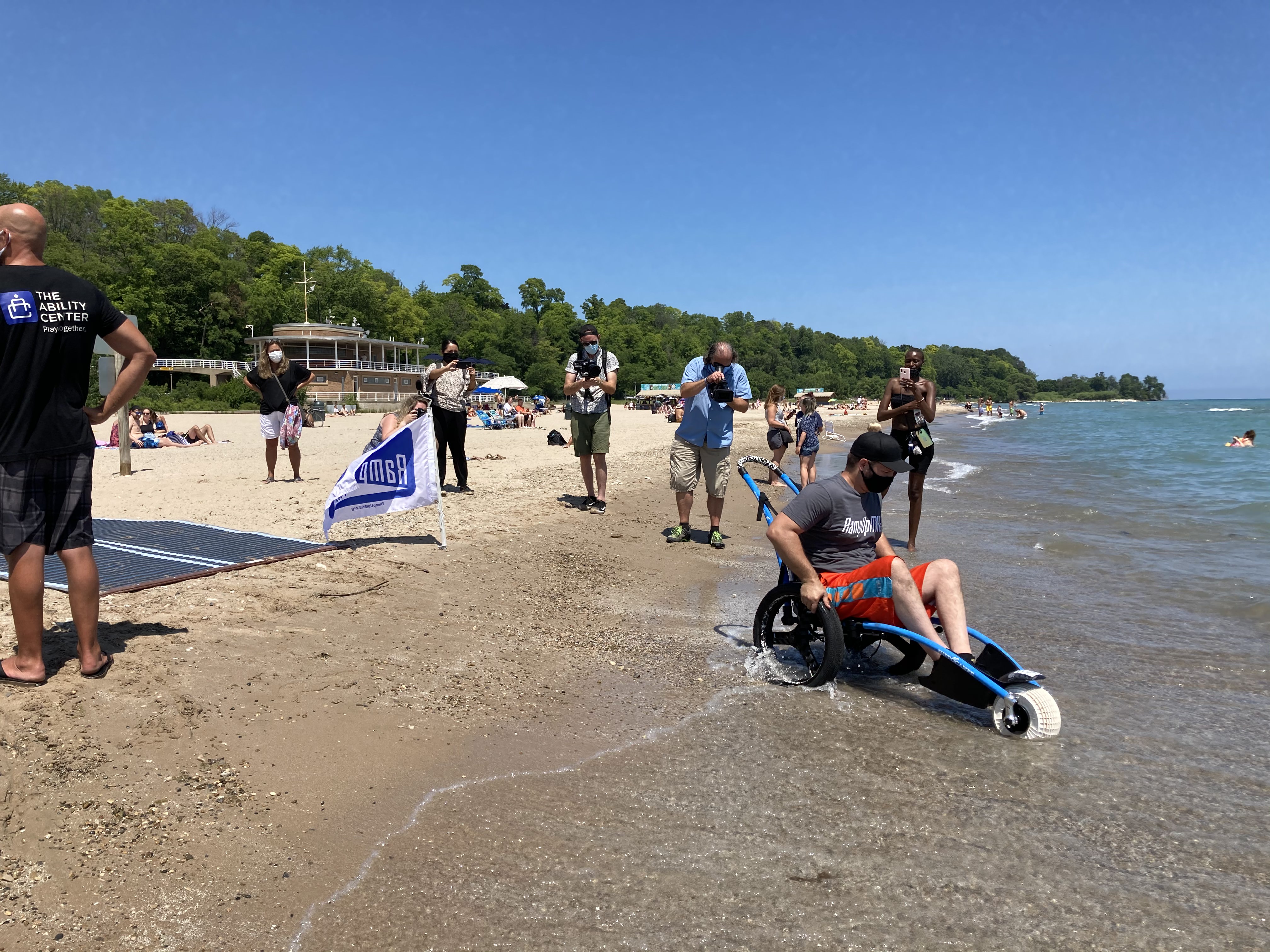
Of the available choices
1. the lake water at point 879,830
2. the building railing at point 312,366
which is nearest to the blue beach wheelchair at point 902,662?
the lake water at point 879,830

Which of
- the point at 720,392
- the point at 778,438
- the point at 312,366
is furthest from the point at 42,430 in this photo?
the point at 312,366

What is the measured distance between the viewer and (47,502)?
10.9 ft

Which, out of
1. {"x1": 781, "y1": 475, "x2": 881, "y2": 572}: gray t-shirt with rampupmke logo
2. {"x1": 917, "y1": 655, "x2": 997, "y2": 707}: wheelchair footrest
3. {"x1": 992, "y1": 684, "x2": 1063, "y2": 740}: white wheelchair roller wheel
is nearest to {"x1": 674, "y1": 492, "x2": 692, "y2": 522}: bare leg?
{"x1": 781, "y1": 475, "x2": 881, "y2": 572}: gray t-shirt with rampupmke logo

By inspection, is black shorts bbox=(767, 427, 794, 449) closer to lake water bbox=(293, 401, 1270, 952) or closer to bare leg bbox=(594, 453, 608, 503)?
bare leg bbox=(594, 453, 608, 503)

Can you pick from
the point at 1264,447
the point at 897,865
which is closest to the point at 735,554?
the point at 897,865

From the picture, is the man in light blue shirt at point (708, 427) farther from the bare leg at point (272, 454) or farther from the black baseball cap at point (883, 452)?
the bare leg at point (272, 454)

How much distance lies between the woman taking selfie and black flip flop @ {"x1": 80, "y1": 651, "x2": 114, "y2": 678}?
5679mm

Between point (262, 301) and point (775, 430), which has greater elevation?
point (262, 301)

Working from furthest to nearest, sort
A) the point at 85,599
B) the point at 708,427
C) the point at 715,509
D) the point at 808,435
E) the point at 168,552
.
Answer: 1. the point at 808,435
2. the point at 715,509
3. the point at 708,427
4. the point at 168,552
5. the point at 85,599

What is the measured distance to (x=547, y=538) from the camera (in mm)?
7621

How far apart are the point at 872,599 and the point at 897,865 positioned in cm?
159

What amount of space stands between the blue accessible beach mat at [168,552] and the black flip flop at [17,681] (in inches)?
40.8

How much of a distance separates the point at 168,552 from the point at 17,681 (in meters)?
2.47

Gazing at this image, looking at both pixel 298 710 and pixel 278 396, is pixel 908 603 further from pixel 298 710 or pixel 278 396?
pixel 278 396
